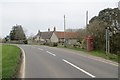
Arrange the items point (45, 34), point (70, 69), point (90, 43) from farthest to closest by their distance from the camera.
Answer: point (45, 34) < point (90, 43) < point (70, 69)

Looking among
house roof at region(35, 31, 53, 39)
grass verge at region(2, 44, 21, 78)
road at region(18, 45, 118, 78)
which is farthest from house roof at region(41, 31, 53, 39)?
road at region(18, 45, 118, 78)

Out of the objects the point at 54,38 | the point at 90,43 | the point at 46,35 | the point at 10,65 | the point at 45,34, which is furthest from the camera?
the point at 45,34

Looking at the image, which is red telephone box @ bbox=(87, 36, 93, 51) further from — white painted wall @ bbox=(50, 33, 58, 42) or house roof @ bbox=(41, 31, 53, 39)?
house roof @ bbox=(41, 31, 53, 39)

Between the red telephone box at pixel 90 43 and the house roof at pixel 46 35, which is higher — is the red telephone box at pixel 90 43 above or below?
below

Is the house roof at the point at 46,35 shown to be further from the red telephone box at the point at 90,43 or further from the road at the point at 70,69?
the road at the point at 70,69

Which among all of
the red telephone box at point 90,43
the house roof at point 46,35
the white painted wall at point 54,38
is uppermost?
the house roof at point 46,35

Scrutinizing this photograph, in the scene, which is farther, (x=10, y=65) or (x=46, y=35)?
(x=46, y=35)

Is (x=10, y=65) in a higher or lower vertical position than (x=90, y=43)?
lower

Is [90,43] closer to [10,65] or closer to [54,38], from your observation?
[10,65]

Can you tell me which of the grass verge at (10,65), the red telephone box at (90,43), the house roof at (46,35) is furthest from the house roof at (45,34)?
the grass verge at (10,65)

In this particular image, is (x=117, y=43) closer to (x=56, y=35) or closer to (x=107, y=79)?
(x=107, y=79)

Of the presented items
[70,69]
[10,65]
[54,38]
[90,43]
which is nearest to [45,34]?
[54,38]

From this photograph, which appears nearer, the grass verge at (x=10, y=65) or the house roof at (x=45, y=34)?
the grass verge at (x=10, y=65)

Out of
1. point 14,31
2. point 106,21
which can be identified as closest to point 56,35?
point 14,31
